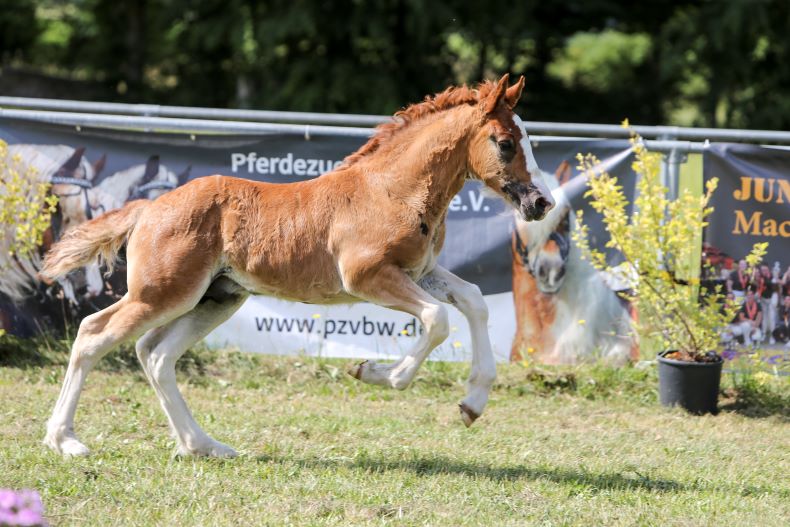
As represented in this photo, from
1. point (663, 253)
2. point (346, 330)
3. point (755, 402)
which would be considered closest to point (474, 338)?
point (663, 253)

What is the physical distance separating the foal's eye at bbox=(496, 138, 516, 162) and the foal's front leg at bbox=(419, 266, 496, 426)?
2.46ft

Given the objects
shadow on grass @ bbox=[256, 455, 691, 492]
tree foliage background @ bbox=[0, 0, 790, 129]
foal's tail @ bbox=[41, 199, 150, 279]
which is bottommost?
shadow on grass @ bbox=[256, 455, 691, 492]

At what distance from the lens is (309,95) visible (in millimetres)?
16469

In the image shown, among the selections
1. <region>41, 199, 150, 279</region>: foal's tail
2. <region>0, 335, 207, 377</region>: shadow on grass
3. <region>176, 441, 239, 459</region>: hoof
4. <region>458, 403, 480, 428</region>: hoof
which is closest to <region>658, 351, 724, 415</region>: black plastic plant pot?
<region>458, 403, 480, 428</region>: hoof

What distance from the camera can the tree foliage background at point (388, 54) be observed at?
654 inches

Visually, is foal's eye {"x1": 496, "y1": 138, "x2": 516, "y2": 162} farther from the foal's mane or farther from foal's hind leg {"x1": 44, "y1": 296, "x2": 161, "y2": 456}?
foal's hind leg {"x1": 44, "y1": 296, "x2": 161, "y2": 456}

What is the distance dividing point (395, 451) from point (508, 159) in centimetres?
192

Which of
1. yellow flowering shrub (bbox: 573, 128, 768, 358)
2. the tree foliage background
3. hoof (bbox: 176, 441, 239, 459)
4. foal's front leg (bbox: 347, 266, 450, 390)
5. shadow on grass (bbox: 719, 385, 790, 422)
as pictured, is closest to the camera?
foal's front leg (bbox: 347, 266, 450, 390)

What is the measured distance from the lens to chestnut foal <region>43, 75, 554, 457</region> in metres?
5.70

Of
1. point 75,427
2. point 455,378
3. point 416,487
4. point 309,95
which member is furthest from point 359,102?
point 416,487

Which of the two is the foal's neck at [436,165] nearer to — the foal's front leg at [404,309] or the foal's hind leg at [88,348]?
the foal's front leg at [404,309]

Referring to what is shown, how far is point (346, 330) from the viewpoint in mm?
8297

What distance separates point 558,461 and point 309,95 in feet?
36.7

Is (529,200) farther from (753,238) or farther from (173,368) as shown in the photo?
(753,238)
